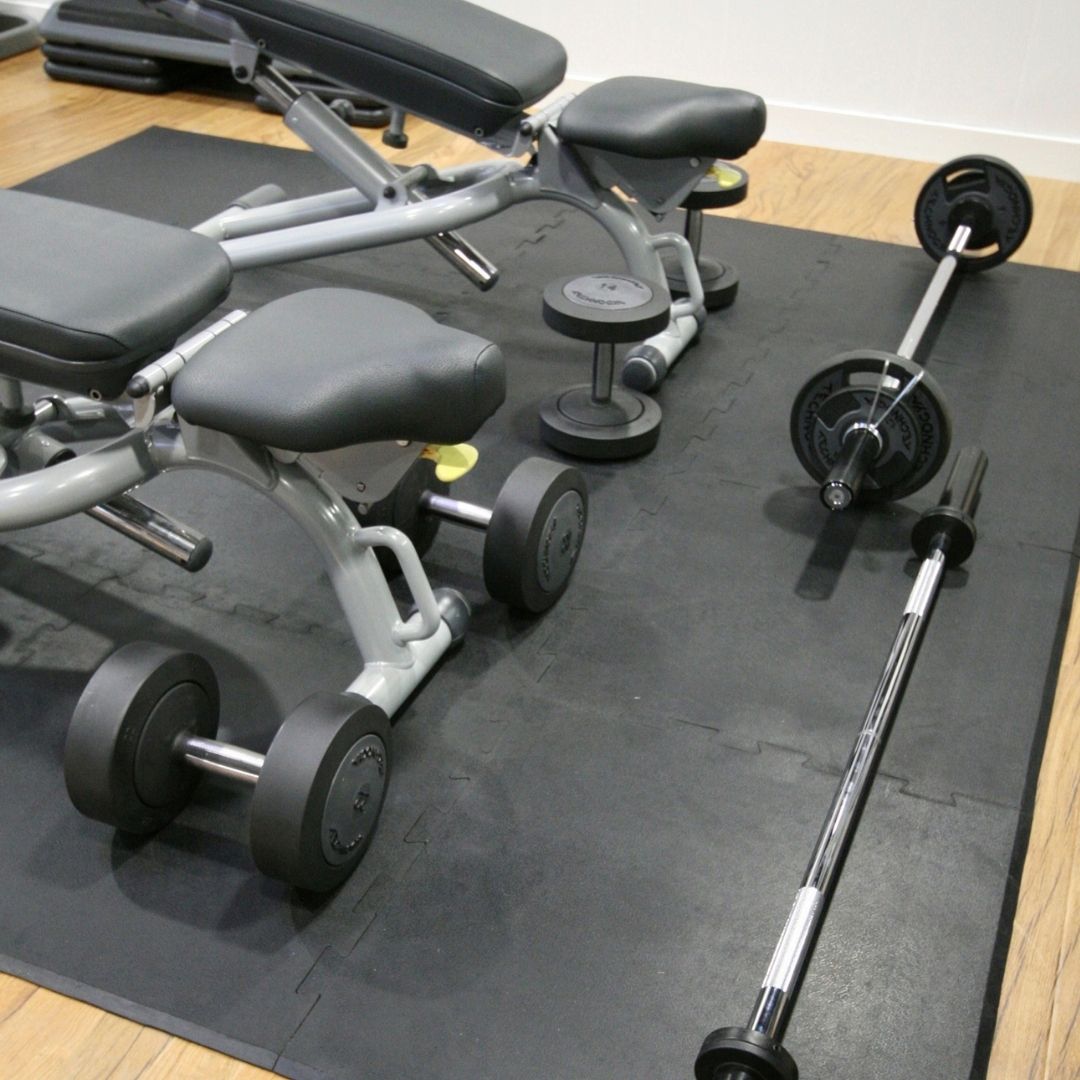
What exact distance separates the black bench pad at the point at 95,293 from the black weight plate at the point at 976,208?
60.4 inches

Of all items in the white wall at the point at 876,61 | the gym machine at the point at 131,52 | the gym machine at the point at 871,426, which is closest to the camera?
the gym machine at the point at 871,426

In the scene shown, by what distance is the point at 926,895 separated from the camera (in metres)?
1.22

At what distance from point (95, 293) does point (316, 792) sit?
0.53 meters

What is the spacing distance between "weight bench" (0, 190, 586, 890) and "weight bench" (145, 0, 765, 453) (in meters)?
0.69

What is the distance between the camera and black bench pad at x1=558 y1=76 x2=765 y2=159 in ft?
A: 6.30

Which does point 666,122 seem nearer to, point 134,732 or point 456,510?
point 456,510

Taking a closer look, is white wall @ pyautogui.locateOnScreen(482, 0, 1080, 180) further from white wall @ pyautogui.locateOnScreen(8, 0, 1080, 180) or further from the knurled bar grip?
the knurled bar grip

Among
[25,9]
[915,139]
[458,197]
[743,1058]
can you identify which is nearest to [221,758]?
[743,1058]

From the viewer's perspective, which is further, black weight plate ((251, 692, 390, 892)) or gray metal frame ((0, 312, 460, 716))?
gray metal frame ((0, 312, 460, 716))

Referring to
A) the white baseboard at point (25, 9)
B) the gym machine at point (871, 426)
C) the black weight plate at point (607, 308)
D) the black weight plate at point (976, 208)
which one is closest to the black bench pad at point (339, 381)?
the black weight plate at point (607, 308)

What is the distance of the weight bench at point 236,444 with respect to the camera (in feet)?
3.82

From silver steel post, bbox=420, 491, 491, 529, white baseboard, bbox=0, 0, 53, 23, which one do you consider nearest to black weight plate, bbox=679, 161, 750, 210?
silver steel post, bbox=420, 491, 491, 529

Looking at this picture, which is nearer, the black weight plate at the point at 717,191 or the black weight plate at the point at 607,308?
the black weight plate at the point at 607,308

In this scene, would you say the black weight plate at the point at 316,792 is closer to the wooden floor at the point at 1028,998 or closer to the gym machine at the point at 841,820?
the wooden floor at the point at 1028,998
